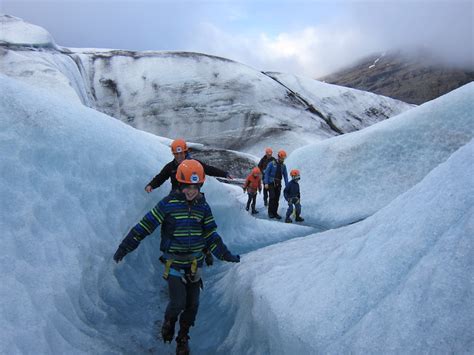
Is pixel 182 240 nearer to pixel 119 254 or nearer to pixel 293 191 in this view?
pixel 119 254

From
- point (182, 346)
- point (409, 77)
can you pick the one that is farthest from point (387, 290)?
point (409, 77)

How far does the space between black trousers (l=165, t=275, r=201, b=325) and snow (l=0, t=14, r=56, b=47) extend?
30.5 m

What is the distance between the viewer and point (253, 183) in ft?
37.8

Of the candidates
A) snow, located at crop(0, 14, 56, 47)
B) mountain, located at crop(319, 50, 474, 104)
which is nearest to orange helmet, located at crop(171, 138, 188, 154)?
snow, located at crop(0, 14, 56, 47)

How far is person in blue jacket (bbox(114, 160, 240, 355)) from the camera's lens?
3580mm

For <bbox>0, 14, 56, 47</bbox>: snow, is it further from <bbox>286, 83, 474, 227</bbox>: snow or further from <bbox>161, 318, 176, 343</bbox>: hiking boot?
<bbox>161, 318, 176, 343</bbox>: hiking boot

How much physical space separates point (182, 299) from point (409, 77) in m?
145

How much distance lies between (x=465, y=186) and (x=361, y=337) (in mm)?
1204

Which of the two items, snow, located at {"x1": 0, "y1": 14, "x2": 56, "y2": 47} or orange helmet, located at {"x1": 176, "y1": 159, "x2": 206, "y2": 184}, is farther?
snow, located at {"x1": 0, "y1": 14, "x2": 56, "y2": 47}

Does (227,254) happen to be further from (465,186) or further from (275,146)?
(275,146)

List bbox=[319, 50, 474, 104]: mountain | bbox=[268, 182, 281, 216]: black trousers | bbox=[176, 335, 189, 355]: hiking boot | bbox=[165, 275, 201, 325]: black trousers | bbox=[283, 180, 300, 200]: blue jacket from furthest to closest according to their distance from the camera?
1. bbox=[319, 50, 474, 104]: mountain
2. bbox=[268, 182, 281, 216]: black trousers
3. bbox=[283, 180, 300, 200]: blue jacket
4. bbox=[176, 335, 189, 355]: hiking boot
5. bbox=[165, 275, 201, 325]: black trousers

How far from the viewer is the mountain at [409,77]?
4914 inches

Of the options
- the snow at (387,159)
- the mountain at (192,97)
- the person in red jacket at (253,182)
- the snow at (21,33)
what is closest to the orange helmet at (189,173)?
the snow at (387,159)

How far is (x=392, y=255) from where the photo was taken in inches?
113
